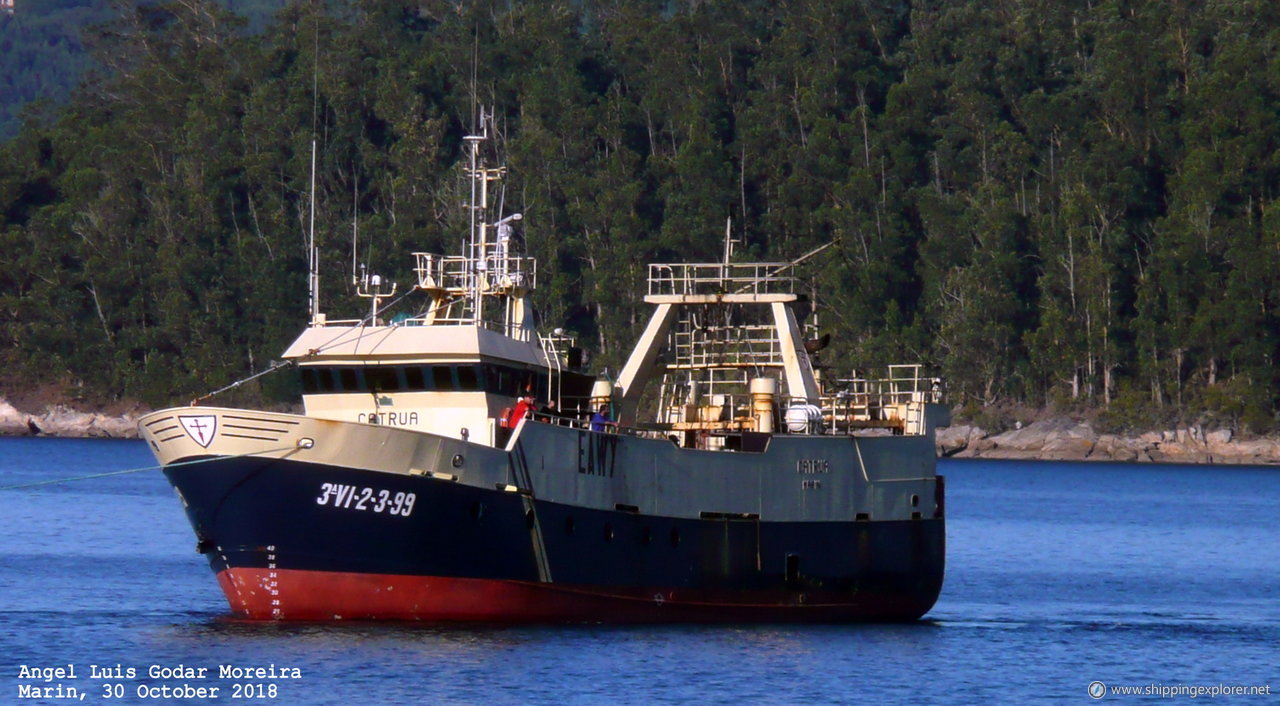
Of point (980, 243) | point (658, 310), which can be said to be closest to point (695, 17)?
point (980, 243)

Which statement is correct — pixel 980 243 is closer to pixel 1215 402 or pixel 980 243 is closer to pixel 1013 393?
pixel 1013 393

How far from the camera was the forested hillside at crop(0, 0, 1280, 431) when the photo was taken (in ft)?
391

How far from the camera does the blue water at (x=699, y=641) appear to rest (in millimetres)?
29406

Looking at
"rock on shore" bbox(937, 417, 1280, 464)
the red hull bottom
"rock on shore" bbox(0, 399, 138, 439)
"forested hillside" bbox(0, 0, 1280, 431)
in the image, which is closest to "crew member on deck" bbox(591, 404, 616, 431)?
the red hull bottom

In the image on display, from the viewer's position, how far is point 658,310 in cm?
4006

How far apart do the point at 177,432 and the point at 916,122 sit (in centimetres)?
10657

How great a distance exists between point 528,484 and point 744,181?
4030 inches

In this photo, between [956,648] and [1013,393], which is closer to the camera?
[956,648]

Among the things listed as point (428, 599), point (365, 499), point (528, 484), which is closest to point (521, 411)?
point (528, 484)

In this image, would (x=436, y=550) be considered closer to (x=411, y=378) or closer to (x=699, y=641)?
(x=411, y=378)

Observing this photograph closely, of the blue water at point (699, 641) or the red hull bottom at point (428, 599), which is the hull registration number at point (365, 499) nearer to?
the red hull bottom at point (428, 599)

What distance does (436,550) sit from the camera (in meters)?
31.9

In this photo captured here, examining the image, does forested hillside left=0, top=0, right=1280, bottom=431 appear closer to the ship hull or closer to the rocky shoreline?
the rocky shoreline

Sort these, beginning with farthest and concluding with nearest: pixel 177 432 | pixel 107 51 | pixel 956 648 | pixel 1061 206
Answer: pixel 107 51 → pixel 1061 206 → pixel 956 648 → pixel 177 432
